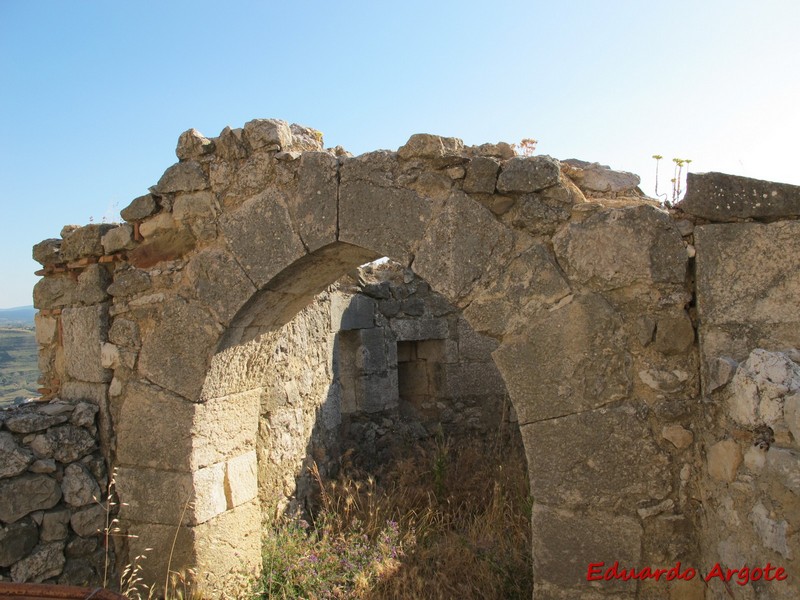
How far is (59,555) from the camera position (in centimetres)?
327

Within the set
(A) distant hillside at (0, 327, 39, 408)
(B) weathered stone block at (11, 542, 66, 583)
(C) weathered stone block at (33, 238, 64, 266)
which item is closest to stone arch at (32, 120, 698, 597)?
(C) weathered stone block at (33, 238, 64, 266)

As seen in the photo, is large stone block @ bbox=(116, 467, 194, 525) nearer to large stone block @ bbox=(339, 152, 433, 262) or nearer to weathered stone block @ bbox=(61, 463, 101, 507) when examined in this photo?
weathered stone block @ bbox=(61, 463, 101, 507)

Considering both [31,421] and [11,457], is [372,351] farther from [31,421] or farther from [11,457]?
[11,457]

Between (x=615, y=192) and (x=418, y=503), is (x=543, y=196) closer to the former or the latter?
(x=615, y=192)

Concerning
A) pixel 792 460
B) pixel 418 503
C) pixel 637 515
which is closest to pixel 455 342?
pixel 418 503

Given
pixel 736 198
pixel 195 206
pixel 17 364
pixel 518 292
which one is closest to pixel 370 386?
pixel 195 206

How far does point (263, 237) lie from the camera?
10.3ft

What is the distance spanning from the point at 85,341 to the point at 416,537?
7.68 ft

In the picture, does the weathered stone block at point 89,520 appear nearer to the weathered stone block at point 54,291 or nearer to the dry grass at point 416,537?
the dry grass at point 416,537

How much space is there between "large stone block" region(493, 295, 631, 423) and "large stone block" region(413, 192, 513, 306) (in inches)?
12.5

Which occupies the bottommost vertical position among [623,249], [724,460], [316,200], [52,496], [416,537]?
[416,537]

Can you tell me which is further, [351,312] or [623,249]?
[351,312]

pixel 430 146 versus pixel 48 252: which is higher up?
pixel 430 146

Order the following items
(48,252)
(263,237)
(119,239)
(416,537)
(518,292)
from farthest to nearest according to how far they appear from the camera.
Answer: (416,537) → (48,252) → (119,239) → (263,237) → (518,292)
